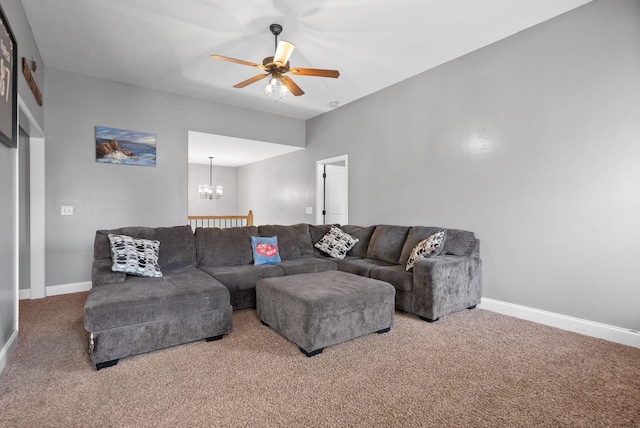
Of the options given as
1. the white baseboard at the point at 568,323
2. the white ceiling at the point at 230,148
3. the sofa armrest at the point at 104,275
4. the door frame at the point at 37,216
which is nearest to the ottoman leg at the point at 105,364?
the sofa armrest at the point at 104,275

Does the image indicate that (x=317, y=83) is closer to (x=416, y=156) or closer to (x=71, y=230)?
(x=416, y=156)

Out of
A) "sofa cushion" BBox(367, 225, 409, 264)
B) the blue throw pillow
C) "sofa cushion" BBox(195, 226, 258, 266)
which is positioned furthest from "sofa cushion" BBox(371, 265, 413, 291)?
"sofa cushion" BBox(195, 226, 258, 266)

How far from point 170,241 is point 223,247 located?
59 cm

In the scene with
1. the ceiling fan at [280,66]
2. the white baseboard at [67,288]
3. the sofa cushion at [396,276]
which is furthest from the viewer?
the white baseboard at [67,288]

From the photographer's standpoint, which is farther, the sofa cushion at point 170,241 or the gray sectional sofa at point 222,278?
the sofa cushion at point 170,241

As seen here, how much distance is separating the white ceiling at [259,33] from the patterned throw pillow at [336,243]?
219cm

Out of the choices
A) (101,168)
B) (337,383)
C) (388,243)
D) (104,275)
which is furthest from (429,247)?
(101,168)

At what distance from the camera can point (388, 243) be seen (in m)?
4.14

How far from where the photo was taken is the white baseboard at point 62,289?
12.6 ft

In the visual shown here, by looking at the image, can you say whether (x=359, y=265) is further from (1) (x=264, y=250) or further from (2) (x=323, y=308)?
(2) (x=323, y=308)

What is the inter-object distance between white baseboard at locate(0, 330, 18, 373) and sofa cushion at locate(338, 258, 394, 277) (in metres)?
3.08

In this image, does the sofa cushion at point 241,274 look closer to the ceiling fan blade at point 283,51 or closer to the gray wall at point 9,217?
the gray wall at point 9,217

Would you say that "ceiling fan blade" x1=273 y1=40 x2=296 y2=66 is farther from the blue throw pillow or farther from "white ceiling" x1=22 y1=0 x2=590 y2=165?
the blue throw pillow

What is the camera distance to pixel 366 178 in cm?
508
